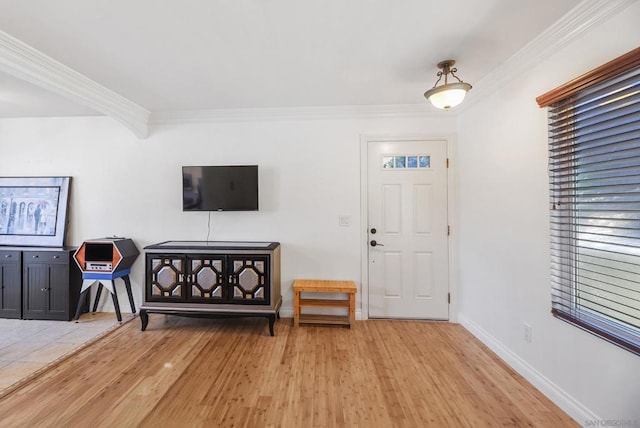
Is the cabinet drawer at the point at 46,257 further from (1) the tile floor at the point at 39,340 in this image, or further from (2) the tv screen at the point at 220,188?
(2) the tv screen at the point at 220,188

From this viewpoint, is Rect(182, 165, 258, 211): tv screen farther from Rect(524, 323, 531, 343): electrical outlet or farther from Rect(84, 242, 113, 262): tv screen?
Rect(524, 323, 531, 343): electrical outlet

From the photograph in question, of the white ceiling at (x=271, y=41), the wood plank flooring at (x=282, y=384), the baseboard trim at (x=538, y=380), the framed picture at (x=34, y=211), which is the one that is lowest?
the wood plank flooring at (x=282, y=384)

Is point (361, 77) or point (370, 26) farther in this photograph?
point (361, 77)

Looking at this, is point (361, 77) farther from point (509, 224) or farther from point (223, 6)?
point (509, 224)

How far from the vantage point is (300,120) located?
311 cm

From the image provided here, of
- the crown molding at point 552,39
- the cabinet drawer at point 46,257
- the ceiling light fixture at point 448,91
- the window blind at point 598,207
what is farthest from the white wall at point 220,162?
the window blind at point 598,207

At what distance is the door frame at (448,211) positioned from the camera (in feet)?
9.75

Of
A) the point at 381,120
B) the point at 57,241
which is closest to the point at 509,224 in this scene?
the point at 381,120

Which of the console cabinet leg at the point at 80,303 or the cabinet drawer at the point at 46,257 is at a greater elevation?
the cabinet drawer at the point at 46,257

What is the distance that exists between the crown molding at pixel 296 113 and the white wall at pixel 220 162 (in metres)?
0.06

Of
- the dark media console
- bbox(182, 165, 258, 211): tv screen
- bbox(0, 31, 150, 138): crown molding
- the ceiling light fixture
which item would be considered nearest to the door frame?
the ceiling light fixture

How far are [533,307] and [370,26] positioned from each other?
2.35 meters

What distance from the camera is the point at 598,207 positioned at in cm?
151

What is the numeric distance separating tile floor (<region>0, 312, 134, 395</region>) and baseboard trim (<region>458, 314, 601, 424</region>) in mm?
3860
